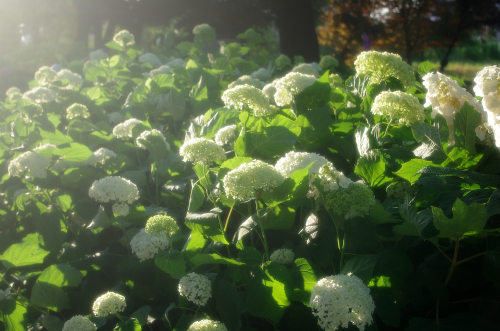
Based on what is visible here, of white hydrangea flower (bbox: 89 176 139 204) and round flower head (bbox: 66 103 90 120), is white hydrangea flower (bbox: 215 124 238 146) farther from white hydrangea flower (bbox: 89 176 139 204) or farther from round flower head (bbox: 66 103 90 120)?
round flower head (bbox: 66 103 90 120)

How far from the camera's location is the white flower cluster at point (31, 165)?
212cm

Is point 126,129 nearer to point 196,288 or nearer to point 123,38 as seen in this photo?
point 196,288

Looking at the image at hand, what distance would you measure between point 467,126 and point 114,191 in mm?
1351

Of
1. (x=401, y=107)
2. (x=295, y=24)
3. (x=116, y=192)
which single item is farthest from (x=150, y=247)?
(x=295, y=24)

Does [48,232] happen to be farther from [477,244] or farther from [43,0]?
[43,0]

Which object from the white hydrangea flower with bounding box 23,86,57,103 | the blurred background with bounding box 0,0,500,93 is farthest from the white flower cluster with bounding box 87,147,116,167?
the blurred background with bounding box 0,0,500,93

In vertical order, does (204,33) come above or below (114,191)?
above

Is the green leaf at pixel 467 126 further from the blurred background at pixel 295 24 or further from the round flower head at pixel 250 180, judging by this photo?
the blurred background at pixel 295 24

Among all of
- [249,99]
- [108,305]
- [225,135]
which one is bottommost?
[108,305]

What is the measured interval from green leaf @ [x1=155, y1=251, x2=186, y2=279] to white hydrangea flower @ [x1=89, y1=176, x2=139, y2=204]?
1.51 ft

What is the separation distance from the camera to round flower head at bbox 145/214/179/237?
146 cm

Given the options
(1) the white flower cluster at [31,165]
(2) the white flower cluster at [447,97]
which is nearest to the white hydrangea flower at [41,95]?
(1) the white flower cluster at [31,165]

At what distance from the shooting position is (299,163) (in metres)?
1.35

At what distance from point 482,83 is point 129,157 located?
74.5 inches
